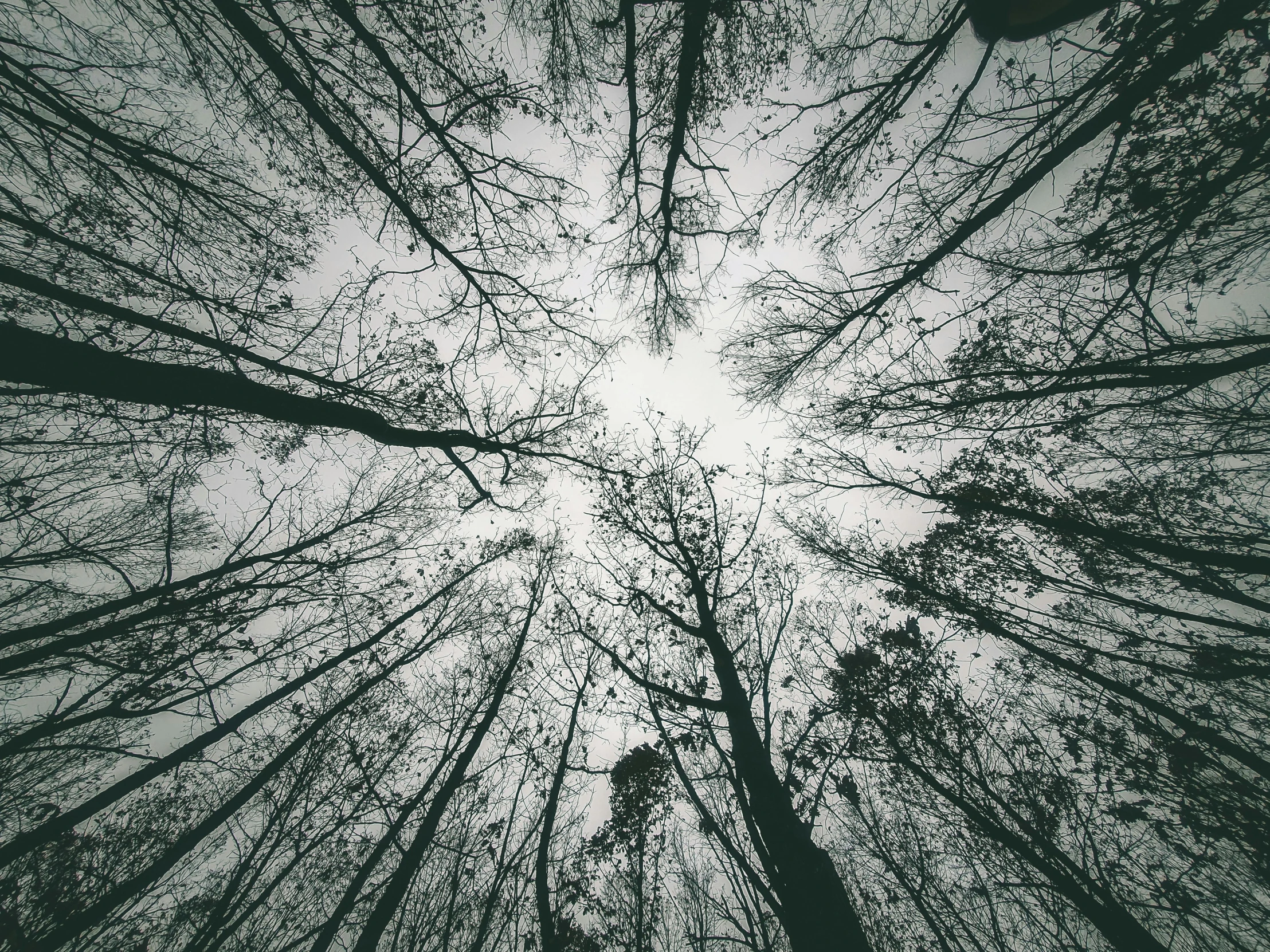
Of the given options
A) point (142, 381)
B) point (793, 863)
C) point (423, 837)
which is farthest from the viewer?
point (423, 837)

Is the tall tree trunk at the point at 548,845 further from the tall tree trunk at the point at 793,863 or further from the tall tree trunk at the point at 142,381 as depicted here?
the tall tree trunk at the point at 142,381

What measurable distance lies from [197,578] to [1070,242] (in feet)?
38.4

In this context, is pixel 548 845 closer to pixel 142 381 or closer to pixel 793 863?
pixel 793 863

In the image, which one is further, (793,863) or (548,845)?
(548,845)

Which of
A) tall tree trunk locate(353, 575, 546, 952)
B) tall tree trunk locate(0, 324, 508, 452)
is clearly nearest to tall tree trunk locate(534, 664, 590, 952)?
tall tree trunk locate(353, 575, 546, 952)

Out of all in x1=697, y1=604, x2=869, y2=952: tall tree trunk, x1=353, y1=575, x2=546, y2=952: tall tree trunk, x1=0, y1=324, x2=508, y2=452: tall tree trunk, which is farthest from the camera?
→ x1=353, y1=575, x2=546, y2=952: tall tree trunk

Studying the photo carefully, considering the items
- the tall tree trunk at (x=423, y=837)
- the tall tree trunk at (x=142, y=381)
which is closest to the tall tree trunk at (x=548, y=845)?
the tall tree trunk at (x=423, y=837)

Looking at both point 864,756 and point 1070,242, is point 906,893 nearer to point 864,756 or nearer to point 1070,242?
point 864,756

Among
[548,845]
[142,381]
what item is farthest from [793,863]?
[142,381]

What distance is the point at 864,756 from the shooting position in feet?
24.7

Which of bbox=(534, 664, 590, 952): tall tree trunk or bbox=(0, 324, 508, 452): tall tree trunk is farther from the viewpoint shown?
bbox=(534, 664, 590, 952): tall tree trunk

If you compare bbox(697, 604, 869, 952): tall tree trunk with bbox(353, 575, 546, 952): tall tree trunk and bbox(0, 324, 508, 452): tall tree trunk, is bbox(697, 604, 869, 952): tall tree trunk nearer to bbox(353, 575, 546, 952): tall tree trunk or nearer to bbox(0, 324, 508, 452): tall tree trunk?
bbox(353, 575, 546, 952): tall tree trunk

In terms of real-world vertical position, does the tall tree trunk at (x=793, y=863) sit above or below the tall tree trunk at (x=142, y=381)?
below

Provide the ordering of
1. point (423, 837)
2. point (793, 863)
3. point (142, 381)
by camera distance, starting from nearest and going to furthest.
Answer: point (142, 381) → point (793, 863) → point (423, 837)
